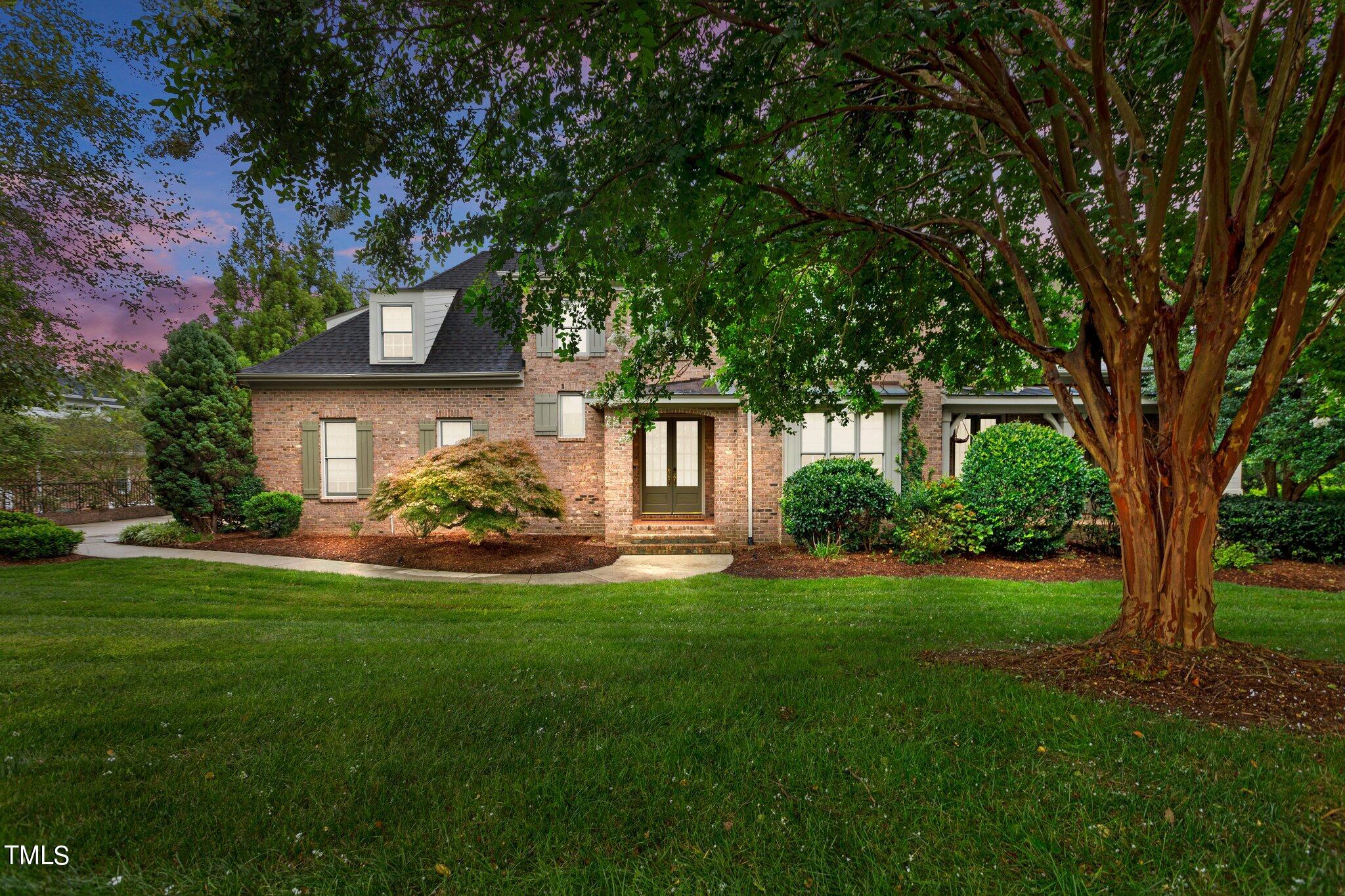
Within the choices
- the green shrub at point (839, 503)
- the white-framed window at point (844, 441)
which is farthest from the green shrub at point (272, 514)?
the white-framed window at point (844, 441)

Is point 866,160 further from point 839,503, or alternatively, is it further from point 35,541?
point 35,541

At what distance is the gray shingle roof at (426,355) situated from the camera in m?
13.4

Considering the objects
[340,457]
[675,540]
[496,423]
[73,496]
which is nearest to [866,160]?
[675,540]

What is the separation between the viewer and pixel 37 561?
9.83 m

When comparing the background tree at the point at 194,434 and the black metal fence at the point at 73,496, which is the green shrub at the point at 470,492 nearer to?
the background tree at the point at 194,434

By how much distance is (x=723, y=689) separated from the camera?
4.01 metres

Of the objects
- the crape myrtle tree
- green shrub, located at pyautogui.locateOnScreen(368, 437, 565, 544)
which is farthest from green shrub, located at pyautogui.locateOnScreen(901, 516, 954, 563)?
green shrub, located at pyautogui.locateOnScreen(368, 437, 565, 544)

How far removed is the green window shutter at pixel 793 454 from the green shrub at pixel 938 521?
2458 millimetres

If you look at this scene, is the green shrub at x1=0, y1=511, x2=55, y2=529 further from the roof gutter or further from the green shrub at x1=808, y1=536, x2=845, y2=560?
the green shrub at x1=808, y1=536, x2=845, y2=560

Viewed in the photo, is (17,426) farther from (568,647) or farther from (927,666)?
(927,666)

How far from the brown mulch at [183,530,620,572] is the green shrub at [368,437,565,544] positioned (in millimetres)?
501

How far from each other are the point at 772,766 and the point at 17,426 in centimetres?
1217

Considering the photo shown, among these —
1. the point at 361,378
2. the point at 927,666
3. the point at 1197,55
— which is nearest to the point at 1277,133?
the point at 1197,55

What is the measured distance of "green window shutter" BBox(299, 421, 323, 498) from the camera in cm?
1345
